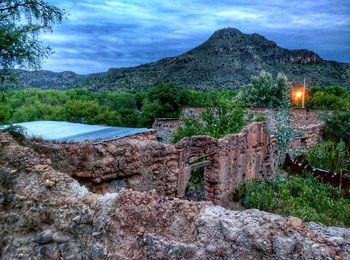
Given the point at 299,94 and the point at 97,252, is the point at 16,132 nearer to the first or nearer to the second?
the point at 97,252

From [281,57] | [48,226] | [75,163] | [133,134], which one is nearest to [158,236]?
[48,226]

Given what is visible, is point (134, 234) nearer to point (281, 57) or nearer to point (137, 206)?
point (137, 206)

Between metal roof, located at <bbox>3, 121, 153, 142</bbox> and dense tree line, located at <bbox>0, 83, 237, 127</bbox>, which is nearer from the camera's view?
metal roof, located at <bbox>3, 121, 153, 142</bbox>

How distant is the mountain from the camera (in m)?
57.1

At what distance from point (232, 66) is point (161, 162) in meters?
51.5

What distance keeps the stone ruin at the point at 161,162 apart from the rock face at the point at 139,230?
215 centimetres

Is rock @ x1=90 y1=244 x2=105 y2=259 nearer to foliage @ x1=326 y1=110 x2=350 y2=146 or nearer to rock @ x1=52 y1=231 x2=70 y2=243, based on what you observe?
rock @ x1=52 y1=231 x2=70 y2=243

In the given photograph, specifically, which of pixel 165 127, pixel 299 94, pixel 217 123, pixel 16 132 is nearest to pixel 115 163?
pixel 16 132

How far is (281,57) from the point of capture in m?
62.8

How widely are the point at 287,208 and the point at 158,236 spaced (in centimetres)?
745

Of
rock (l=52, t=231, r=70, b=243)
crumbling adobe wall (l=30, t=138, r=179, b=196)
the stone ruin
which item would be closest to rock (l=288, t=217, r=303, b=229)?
rock (l=52, t=231, r=70, b=243)

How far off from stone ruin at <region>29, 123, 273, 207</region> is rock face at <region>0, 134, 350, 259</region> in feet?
7.07

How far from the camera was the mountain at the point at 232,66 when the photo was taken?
187ft

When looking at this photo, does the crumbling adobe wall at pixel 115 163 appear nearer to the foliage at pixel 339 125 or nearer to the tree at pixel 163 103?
the foliage at pixel 339 125
